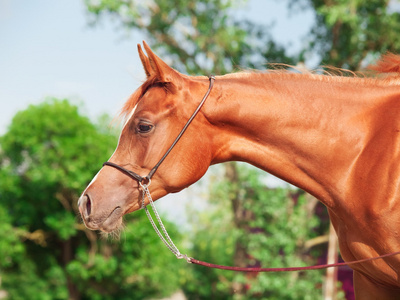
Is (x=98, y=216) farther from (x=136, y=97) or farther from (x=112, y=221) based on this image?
(x=136, y=97)

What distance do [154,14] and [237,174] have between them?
16.5 feet

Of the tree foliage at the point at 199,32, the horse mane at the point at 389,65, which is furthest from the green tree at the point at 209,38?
the horse mane at the point at 389,65

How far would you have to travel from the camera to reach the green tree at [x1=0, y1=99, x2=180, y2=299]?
16.3 m

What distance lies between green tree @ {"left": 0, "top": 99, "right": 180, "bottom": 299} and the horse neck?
1340 cm

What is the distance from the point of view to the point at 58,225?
1653 cm

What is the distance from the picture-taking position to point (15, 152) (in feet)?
55.8

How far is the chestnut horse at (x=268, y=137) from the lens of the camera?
3062mm

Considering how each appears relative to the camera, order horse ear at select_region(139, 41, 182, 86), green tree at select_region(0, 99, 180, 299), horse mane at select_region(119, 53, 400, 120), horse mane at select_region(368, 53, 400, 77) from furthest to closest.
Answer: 1. green tree at select_region(0, 99, 180, 299)
2. horse mane at select_region(368, 53, 400, 77)
3. horse mane at select_region(119, 53, 400, 120)
4. horse ear at select_region(139, 41, 182, 86)

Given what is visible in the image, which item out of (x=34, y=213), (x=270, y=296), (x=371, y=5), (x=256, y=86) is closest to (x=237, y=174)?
(x=270, y=296)

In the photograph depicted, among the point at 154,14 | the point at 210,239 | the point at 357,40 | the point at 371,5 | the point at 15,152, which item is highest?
the point at 371,5

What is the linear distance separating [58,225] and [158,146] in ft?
46.9

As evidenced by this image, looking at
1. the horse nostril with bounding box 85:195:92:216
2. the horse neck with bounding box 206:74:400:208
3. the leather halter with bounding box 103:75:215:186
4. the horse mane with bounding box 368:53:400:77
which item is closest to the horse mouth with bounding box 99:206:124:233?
the horse nostril with bounding box 85:195:92:216

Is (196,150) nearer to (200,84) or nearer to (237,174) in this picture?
(200,84)

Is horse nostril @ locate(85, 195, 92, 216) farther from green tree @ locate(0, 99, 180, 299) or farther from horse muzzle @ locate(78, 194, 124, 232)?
green tree @ locate(0, 99, 180, 299)
